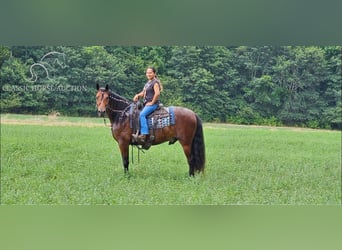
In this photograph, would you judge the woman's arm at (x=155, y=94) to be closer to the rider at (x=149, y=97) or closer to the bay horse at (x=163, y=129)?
the rider at (x=149, y=97)

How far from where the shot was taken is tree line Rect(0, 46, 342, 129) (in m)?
4.31

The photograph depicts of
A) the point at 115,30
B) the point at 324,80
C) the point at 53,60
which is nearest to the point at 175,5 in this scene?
the point at 115,30

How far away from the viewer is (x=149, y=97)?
4199 mm

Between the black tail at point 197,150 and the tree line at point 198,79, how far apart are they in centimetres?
17

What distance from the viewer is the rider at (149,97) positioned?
13.7ft

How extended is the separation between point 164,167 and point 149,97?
619 millimetres

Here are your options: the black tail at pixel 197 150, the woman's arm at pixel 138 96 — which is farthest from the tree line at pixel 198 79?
the black tail at pixel 197 150

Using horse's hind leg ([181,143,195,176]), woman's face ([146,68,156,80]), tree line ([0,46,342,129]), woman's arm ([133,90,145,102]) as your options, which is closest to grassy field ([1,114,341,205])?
horse's hind leg ([181,143,195,176])

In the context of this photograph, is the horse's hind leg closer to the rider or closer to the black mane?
the rider

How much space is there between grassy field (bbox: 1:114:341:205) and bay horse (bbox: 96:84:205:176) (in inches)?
2.7

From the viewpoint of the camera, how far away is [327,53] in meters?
4.44

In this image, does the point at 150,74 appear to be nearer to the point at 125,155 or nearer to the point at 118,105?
the point at 118,105

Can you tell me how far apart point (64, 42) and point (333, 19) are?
225cm

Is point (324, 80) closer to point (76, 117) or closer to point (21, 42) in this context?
point (76, 117)
